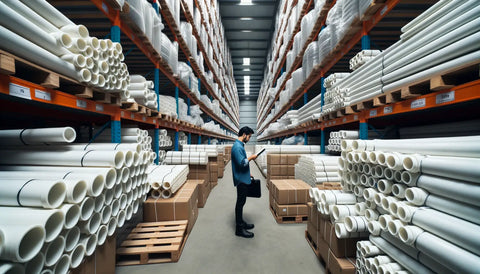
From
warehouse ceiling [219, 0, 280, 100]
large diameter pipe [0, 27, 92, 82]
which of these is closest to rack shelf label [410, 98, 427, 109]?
large diameter pipe [0, 27, 92, 82]

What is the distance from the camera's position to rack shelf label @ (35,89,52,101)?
170 centimetres

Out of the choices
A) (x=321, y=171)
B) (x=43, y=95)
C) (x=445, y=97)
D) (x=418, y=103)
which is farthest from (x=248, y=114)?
(x=43, y=95)

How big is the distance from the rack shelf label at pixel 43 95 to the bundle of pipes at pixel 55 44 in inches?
9.1

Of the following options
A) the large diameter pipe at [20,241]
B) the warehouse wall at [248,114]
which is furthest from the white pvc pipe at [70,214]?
the warehouse wall at [248,114]

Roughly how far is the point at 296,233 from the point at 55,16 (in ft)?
13.2

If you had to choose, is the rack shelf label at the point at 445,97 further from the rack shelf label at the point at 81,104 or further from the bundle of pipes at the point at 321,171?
the rack shelf label at the point at 81,104

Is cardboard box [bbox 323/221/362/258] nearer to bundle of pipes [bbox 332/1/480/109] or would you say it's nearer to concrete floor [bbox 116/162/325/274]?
concrete floor [bbox 116/162/325/274]

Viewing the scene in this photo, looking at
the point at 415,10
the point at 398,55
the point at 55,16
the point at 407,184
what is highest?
the point at 415,10

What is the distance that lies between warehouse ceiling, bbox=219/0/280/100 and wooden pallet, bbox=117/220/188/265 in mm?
12634

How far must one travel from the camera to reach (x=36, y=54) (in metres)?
1.62

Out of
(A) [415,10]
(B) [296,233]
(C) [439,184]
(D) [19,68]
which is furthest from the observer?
(A) [415,10]

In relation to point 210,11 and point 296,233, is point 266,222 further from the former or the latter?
point 210,11

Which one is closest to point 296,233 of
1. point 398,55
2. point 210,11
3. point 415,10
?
point 398,55

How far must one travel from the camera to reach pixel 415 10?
3412mm
